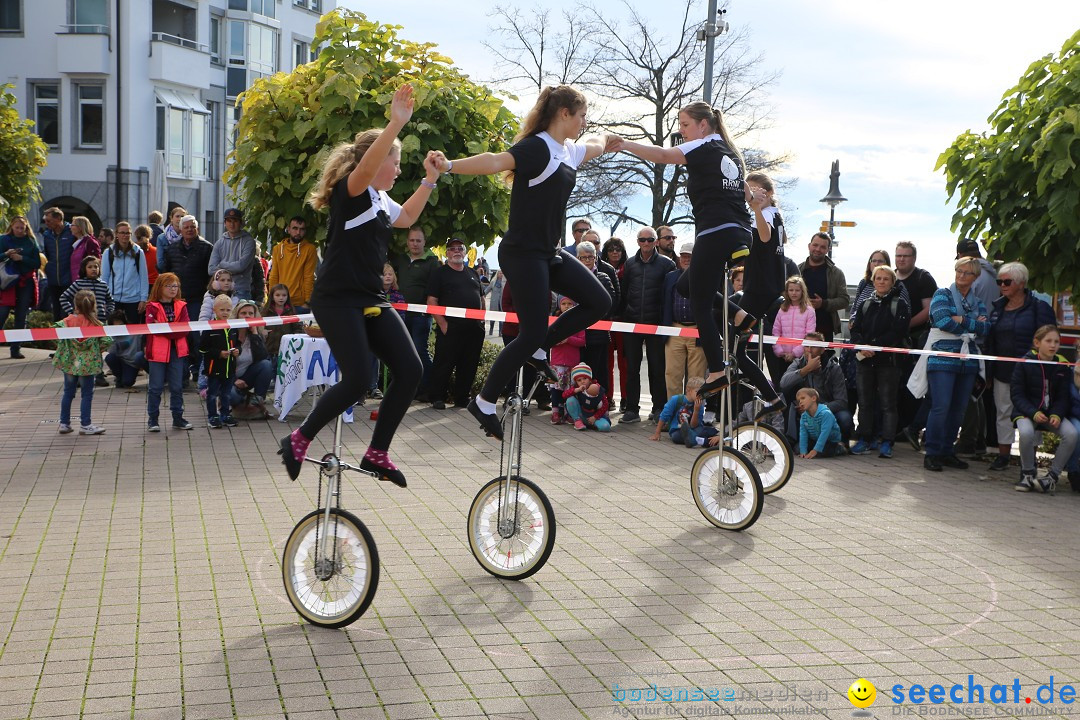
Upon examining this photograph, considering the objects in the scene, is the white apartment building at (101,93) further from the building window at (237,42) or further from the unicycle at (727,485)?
the unicycle at (727,485)

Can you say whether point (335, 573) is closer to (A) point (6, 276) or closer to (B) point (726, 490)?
(B) point (726, 490)

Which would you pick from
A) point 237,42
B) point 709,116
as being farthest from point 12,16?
point 709,116

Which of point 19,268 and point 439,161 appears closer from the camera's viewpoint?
point 439,161

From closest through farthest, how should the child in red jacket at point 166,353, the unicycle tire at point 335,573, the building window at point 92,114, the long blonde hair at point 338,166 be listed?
the unicycle tire at point 335,573 → the long blonde hair at point 338,166 → the child in red jacket at point 166,353 → the building window at point 92,114

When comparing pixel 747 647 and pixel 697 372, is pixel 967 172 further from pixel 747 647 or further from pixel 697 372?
pixel 747 647

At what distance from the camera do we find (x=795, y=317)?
38.5ft

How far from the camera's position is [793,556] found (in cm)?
686

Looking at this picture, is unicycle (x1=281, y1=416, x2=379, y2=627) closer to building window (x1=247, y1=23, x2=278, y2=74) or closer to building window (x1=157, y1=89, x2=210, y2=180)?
building window (x1=157, y1=89, x2=210, y2=180)

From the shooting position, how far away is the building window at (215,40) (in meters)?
43.8

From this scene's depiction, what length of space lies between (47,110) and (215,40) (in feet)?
26.9

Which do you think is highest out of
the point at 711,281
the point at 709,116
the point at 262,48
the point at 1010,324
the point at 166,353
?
the point at 262,48

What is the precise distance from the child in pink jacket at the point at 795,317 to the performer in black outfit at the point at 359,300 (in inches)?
269

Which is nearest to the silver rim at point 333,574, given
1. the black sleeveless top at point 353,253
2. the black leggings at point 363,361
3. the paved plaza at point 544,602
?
the paved plaza at point 544,602

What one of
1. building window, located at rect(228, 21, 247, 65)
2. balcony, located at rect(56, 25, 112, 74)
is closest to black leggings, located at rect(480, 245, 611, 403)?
balcony, located at rect(56, 25, 112, 74)
